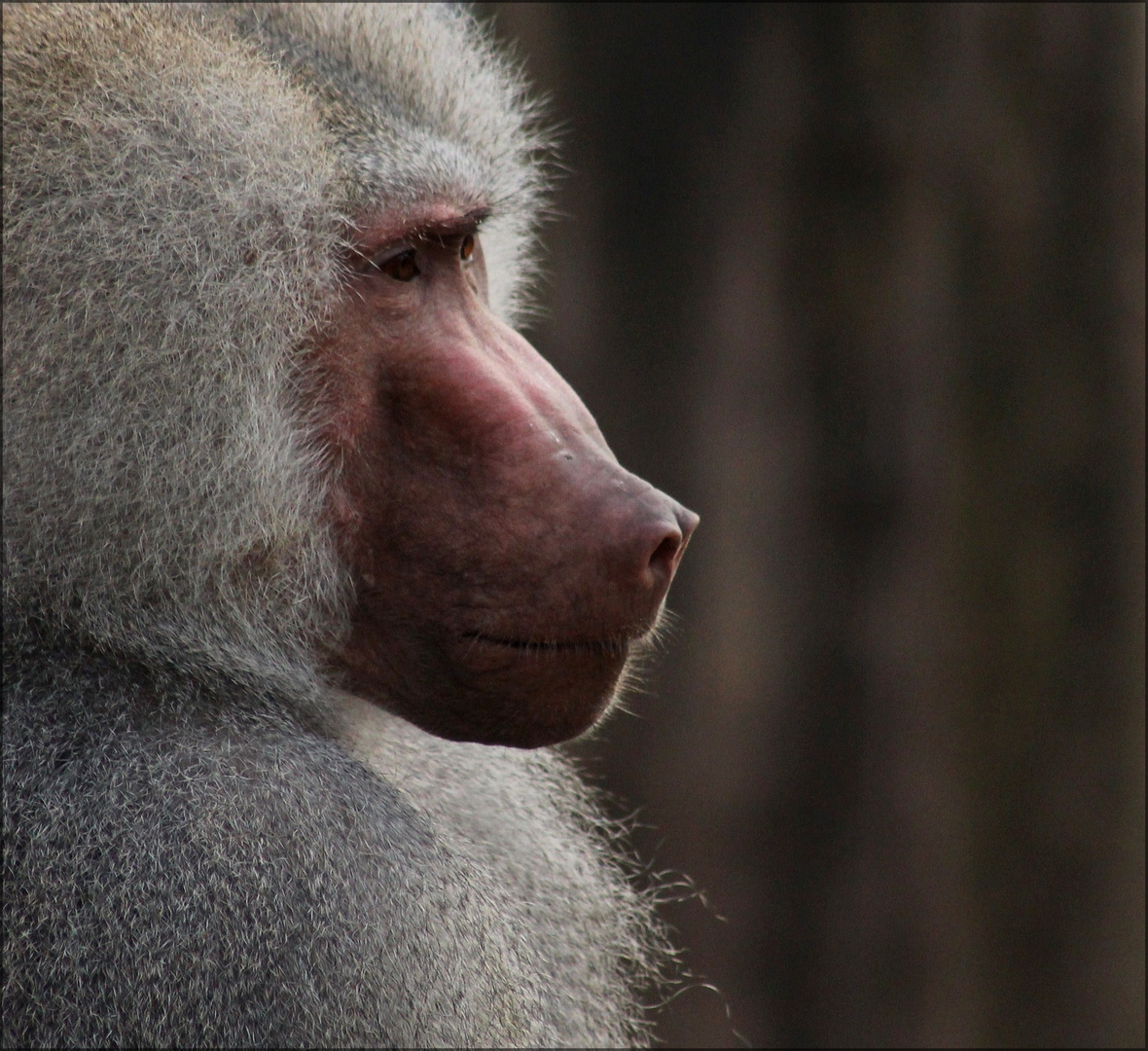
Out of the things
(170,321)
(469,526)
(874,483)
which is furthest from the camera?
(874,483)

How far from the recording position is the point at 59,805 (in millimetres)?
1151

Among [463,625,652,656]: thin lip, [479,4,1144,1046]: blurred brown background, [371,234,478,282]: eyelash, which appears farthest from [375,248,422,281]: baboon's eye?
[479,4,1144,1046]: blurred brown background

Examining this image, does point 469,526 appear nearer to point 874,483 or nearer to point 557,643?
point 557,643

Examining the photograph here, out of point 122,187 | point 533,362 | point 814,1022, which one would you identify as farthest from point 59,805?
point 814,1022

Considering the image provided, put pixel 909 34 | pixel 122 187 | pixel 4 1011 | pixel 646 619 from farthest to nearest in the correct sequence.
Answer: pixel 909 34 < pixel 646 619 < pixel 122 187 < pixel 4 1011

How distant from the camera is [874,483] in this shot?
2.96 metres

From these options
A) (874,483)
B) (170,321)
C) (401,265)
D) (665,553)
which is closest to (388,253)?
(401,265)

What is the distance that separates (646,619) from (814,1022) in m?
1.93

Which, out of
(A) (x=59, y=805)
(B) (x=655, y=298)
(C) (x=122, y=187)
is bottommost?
(B) (x=655, y=298)

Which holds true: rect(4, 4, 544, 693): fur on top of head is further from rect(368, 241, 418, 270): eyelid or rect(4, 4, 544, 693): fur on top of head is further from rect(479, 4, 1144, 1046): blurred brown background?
rect(479, 4, 1144, 1046): blurred brown background

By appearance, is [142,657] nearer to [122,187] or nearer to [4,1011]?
[4,1011]

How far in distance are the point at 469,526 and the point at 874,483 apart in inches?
69.4

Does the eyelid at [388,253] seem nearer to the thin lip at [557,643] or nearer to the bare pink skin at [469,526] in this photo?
the bare pink skin at [469,526]

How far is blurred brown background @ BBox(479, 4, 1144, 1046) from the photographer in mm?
2857
